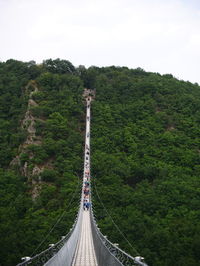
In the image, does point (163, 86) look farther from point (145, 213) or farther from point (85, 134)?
point (145, 213)

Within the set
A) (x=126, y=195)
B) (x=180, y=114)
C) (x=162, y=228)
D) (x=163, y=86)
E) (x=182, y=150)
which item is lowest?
(x=162, y=228)

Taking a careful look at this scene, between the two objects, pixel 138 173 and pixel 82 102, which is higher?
pixel 82 102

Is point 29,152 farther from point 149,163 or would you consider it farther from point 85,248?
point 85,248

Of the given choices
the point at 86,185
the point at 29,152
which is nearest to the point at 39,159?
the point at 29,152

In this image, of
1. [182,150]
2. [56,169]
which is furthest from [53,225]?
[182,150]

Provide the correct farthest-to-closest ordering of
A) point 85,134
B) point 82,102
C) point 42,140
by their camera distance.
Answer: point 82,102
point 85,134
point 42,140

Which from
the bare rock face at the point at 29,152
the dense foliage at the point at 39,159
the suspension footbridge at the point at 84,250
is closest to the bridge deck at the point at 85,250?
the suspension footbridge at the point at 84,250

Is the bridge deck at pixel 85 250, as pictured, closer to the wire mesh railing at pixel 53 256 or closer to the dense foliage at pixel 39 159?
the wire mesh railing at pixel 53 256

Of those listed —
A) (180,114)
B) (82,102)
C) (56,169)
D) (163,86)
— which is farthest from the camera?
(163,86)
